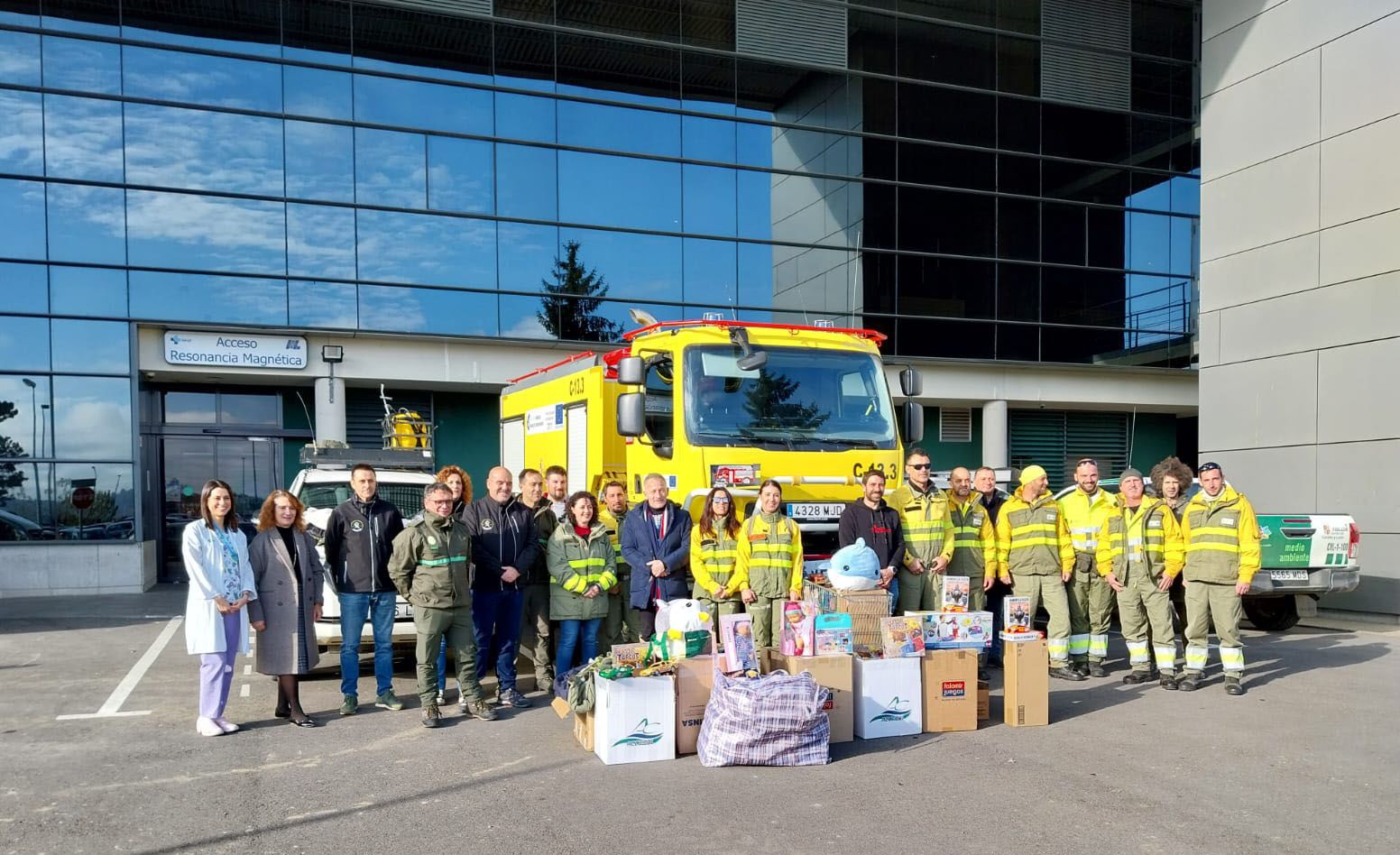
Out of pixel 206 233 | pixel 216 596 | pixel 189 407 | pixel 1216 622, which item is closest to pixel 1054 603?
pixel 1216 622

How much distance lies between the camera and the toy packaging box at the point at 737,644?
643cm

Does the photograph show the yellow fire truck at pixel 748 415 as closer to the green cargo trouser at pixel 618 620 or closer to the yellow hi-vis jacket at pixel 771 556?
the yellow hi-vis jacket at pixel 771 556

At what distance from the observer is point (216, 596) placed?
689cm

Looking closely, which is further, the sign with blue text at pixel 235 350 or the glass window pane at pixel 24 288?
the sign with blue text at pixel 235 350

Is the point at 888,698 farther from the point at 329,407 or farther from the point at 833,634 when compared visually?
the point at 329,407

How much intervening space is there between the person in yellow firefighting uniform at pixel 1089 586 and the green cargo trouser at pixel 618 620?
3.88m

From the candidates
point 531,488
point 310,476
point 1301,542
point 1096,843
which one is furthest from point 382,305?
point 1096,843

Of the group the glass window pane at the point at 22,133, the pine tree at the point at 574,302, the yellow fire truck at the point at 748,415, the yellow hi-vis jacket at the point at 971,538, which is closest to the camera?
the yellow fire truck at the point at 748,415

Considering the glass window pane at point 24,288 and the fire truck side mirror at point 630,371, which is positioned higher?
the glass window pane at point 24,288

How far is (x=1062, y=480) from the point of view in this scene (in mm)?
23406

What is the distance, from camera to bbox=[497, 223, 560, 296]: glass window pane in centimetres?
1808

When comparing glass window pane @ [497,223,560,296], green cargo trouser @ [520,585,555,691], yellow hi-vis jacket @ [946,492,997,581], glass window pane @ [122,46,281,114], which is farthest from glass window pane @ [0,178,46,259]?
yellow hi-vis jacket @ [946,492,997,581]

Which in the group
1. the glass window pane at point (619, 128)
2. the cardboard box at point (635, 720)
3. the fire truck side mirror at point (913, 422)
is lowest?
the cardboard box at point (635, 720)

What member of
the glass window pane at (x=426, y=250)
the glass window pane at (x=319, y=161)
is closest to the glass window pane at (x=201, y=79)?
the glass window pane at (x=319, y=161)
